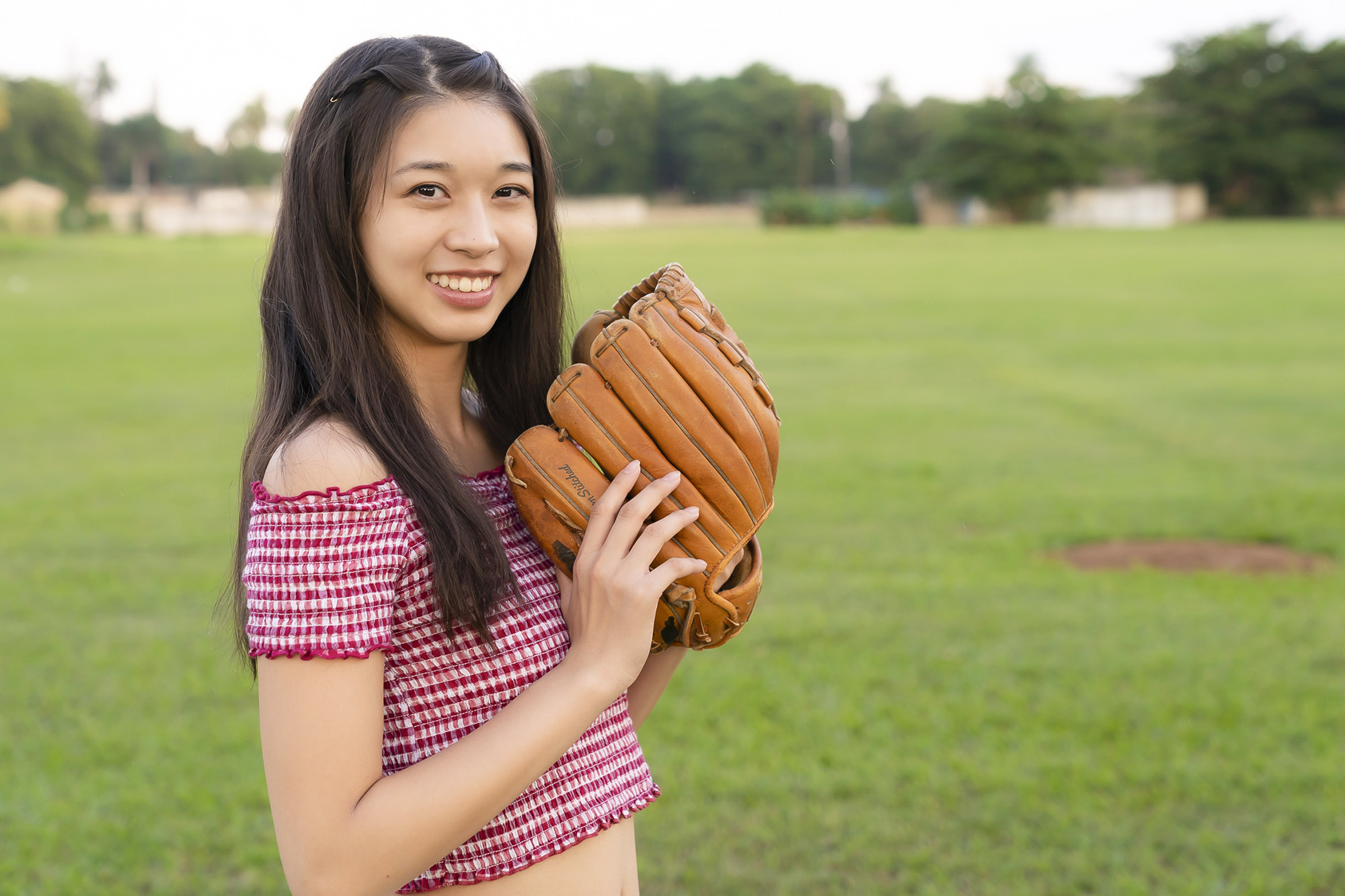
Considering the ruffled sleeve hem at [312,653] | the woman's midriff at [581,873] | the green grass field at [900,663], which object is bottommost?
→ the green grass field at [900,663]

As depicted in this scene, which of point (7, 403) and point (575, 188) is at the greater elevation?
point (575, 188)

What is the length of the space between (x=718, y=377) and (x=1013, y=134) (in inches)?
2495

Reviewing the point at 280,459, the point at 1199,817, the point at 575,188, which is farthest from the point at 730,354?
the point at 575,188

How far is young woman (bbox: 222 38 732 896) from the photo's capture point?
1.19 meters

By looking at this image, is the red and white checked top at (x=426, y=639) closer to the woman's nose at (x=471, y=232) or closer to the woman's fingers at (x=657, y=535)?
the woman's fingers at (x=657, y=535)

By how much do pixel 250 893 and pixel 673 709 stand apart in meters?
1.74

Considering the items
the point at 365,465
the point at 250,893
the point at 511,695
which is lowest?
the point at 250,893

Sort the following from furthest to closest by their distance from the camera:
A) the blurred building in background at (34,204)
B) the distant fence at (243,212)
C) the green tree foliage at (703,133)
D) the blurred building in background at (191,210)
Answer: the green tree foliage at (703,133), the distant fence at (243,212), the blurred building in background at (191,210), the blurred building in background at (34,204)

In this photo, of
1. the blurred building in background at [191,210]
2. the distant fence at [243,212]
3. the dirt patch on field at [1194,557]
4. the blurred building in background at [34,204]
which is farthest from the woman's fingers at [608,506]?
the blurred building in background at [191,210]

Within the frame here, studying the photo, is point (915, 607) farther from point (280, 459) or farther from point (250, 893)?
point (280, 459)

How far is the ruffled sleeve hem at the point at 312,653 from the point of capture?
1.17 metres

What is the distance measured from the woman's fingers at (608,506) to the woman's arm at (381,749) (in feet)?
0.13

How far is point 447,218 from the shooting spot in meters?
1.38

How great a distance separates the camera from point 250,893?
3.33 m
